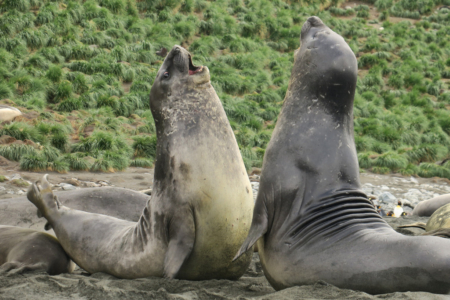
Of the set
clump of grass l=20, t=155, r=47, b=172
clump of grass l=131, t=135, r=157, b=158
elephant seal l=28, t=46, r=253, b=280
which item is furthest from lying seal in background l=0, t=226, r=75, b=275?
clump of grass l=131, t=135, r=157, b=158

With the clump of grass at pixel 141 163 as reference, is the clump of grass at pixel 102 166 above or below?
above

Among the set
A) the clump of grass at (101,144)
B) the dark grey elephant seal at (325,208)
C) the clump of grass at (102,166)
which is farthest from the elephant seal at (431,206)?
the clump of grass at (101,144)

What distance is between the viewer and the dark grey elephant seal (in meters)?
2.57

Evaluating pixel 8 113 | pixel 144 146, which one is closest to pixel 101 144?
pixel 144 146

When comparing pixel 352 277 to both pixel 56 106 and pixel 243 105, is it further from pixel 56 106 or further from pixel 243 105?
pixel 243 105

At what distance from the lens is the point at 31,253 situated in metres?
3.48

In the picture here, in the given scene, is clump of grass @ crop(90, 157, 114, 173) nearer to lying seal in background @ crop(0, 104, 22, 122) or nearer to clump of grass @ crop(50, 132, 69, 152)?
clump of grass @ crop(50, 132, 69, 152)

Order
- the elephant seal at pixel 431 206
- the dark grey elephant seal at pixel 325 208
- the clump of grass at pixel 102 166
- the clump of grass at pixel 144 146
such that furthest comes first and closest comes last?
the clump of grass at pixel 144 146 → the clump of grass at pixel 102 166 → the elephant seal at pixel 431 206 → the dark grey elephant seal at pixel 325 208

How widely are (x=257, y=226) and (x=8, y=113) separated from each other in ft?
24.7

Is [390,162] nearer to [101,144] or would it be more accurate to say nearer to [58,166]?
[101,144]

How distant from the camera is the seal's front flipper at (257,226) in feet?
9.43

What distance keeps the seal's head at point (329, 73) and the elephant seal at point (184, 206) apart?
658 millimetres

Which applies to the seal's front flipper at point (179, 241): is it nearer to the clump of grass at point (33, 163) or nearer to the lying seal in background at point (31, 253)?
the lying seal in background at point (31, 253)

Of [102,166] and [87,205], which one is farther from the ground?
[87,205]
